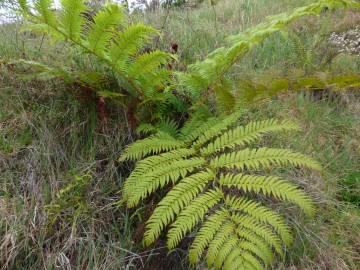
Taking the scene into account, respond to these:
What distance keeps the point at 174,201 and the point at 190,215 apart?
0.31 feet

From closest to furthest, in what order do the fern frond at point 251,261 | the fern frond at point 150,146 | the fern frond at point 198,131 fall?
1. the fern frond at point 251,261
2. the fern frond at point 150,146
3. the fern frond at point 198,131

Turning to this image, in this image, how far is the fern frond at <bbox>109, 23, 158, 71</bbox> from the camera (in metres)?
1.77

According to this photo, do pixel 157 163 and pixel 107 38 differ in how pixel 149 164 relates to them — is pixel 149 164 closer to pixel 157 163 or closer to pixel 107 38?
pixel 157 163

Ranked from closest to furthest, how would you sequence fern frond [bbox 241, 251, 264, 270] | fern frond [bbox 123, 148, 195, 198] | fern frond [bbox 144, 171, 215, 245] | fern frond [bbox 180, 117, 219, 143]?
fern frond [bbox 241, 251, 264, 270] < fern frond [bbox 144, 171, 215, 245] < fern frond [bbox 123, 148, 195, 198] < fern frond [bbox 180, 117, 219, 143]

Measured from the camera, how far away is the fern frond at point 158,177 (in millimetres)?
1636

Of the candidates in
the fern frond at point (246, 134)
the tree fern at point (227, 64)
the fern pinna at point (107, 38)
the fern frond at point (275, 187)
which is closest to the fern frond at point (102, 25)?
the fern pinna at point (107, 38)

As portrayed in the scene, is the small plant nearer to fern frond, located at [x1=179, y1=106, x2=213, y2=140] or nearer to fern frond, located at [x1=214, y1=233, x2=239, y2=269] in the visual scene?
fern frond, located at [x1=179, y1=106, x2=213, y2=140]

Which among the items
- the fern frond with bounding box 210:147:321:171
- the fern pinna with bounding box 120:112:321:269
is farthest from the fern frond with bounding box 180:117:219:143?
the fern frond with bounding box 210:147:321:171

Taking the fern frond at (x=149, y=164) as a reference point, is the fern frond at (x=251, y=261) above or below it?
below

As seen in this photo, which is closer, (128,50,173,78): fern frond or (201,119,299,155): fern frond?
(201,119,299,155): fern frond

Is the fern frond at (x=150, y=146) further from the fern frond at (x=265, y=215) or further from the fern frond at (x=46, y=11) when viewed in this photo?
the fern frond at (x=46, y=11)

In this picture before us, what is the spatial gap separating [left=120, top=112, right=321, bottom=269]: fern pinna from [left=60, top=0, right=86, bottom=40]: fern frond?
60 cm

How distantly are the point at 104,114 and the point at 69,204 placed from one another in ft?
1.73

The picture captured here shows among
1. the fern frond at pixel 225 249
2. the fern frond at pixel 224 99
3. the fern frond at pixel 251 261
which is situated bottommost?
the fern frond at pixel 251 261
